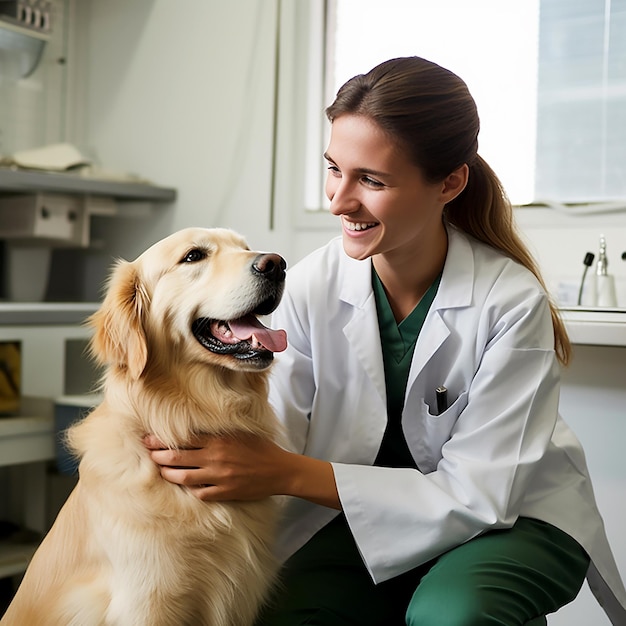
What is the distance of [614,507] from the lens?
→ 6.86 ft

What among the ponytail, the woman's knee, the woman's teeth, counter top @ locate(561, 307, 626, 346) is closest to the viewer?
the woman's knee

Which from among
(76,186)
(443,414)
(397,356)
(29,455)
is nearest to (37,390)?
(29,455)

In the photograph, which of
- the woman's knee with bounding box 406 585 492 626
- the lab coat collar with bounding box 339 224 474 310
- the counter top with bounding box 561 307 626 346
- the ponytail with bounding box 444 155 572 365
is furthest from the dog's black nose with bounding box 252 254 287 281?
the counter top with bounding box 561 307 626 346

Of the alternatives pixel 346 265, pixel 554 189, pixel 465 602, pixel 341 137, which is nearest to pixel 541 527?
pixel 465 602

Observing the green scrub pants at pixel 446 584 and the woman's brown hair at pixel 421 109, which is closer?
the green scrub pants at pixel 446 584

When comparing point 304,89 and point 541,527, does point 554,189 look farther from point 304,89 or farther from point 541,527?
point 541,527

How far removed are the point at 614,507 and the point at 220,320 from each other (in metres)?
1.24

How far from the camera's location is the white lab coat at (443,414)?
137cm

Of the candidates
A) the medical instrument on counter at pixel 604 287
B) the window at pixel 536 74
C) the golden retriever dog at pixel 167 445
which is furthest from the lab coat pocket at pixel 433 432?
the window at pixel 536 74

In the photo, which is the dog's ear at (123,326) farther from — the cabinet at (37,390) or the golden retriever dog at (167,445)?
the cabinet at (37,390)

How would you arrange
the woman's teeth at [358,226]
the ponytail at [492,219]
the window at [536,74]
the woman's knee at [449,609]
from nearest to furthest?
the woman's knee at [449,609] < the woman's teeth at [358,226] < the ponytail at [492,219] < the window at [536,74]

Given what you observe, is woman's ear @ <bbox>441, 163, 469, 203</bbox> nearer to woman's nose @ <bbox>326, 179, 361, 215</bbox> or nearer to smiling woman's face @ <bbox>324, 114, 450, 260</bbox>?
smiling woman's face @ <bbox>324, 114, 450, 260</bbox>

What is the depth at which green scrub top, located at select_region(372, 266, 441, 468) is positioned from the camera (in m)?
1.53

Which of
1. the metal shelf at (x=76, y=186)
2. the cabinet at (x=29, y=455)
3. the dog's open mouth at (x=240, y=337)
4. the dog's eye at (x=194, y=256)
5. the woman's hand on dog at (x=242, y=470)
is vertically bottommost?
the cabinet at (x=29, y=455)
